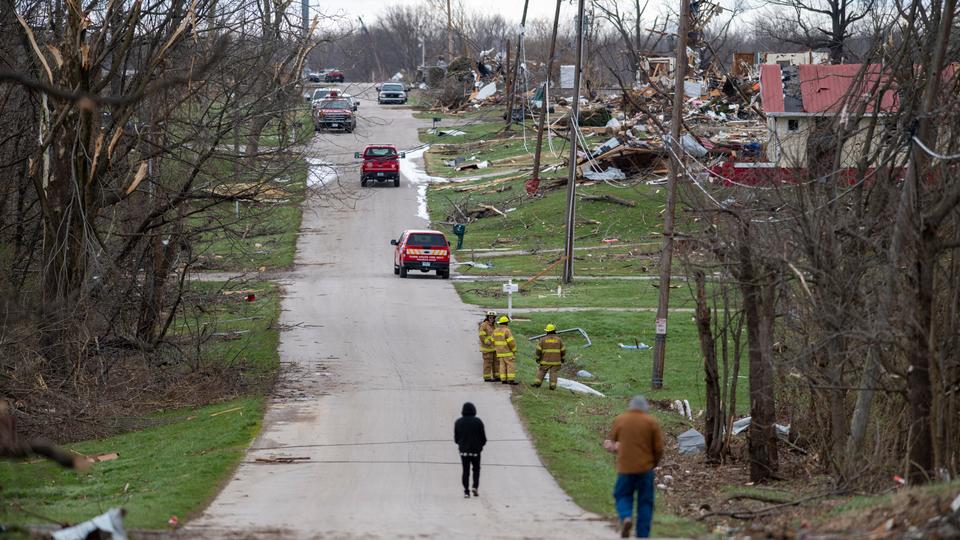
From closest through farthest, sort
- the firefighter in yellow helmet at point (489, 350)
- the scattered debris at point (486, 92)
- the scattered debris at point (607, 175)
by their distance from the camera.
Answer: the firefighter in yellow helmet at point (489, 350)
the scattered debris at point (607, 175)
the scattered debris at point (486, 92)

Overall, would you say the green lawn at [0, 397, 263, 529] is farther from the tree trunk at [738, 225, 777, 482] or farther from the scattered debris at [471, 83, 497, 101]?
the scattered debris at [471, 83, 497, 101]

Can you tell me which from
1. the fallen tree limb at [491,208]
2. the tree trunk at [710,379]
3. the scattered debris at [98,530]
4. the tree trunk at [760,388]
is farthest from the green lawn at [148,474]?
the fallen tree limb at [491,208]

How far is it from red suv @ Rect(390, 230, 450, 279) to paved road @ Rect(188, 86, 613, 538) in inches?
22.8

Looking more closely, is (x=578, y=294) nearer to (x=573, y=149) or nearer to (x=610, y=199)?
(x=573, y=149)

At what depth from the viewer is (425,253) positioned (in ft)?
128

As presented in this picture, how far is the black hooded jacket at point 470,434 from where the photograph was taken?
1406cm

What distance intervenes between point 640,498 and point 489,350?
11586mm

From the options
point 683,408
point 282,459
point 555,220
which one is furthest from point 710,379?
point 555,220

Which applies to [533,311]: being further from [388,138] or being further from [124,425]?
[388,138]

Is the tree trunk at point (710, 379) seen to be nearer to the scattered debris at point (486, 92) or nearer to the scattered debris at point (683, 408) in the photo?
the scattered debris at point (683, 408)

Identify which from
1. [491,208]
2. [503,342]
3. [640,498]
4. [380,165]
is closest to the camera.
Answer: [640,498]

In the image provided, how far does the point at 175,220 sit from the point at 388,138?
52298 mm

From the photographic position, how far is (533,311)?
32.4 meters

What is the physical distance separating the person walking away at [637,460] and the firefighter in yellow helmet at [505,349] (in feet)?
35.6
